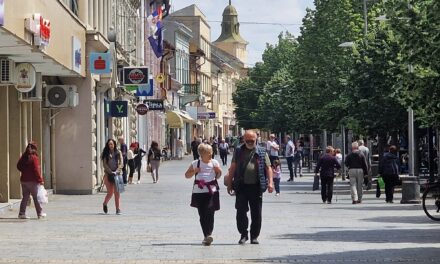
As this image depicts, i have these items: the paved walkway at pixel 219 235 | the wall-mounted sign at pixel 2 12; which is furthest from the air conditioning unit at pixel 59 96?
the wall-mounted sign at pixel 2 12

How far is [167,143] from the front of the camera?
318 ft

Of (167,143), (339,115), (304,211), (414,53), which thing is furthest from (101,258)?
(167,143)

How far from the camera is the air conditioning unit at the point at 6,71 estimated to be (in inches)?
1057

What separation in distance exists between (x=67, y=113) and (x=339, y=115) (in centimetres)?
1258

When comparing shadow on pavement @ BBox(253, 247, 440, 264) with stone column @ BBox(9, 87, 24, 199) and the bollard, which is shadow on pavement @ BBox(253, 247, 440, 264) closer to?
the bollard

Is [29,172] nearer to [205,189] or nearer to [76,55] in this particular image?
[205,189]

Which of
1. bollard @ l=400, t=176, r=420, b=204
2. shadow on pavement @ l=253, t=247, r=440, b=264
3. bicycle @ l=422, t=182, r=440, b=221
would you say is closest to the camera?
shadow on pavement @ l=253, t=247, r=440, b=264

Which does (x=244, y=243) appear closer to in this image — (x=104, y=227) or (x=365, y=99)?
(x=104, y=227)

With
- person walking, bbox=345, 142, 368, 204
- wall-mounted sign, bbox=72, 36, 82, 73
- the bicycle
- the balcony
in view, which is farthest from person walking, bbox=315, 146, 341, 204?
the balcony

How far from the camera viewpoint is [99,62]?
37.5 metres

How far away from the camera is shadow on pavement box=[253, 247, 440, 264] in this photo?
51.8ft

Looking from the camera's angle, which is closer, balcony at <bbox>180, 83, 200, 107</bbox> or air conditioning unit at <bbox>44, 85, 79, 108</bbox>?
air conditioning unit at <bbox>44, 85, 79, 108</bbox>

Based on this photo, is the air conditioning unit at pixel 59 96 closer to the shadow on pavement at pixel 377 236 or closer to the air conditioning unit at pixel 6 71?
the air conditioning unit at pixel 6 71

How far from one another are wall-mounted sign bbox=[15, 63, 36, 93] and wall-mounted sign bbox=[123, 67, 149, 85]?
19.6 metres
